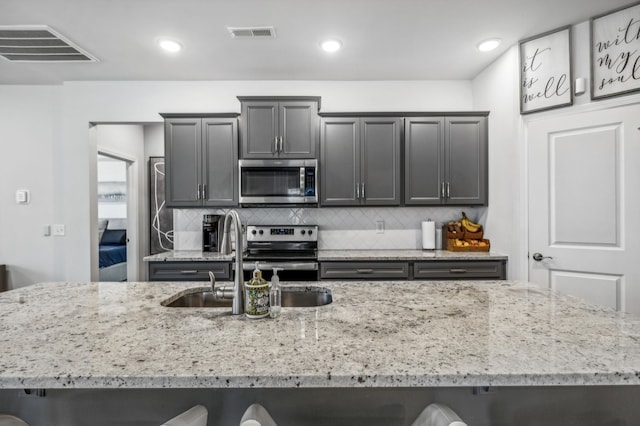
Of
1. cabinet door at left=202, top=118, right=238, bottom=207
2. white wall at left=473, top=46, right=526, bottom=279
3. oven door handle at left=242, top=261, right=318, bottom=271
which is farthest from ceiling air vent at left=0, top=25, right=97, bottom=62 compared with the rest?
white wall at left=473, top=46, right=526, bottom=279

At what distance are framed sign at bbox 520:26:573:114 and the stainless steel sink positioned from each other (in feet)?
7.81

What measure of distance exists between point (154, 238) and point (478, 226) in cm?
434

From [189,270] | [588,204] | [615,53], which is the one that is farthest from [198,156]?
[615,53]

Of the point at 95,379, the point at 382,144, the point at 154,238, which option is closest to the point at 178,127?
the point at 382,144

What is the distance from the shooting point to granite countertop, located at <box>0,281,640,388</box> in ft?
2.69

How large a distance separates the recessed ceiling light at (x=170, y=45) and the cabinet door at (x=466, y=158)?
2.51m

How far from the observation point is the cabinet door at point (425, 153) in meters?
3.27

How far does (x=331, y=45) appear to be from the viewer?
2807mm

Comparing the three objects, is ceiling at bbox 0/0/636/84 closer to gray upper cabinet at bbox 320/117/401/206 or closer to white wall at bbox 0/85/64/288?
white wall at bbox 0/85/64/288

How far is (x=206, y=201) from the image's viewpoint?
3.28m

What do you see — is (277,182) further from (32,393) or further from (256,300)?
(32,393)

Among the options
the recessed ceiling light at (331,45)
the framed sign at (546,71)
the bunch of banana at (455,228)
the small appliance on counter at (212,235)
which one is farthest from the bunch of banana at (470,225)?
the small appliance on counter at (212,235)

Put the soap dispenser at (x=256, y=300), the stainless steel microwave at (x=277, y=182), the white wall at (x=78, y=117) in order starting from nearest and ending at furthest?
the soap dispenser at (x=256, y=300) < the stainless steel microwave at (x=277, y=182) < the white wall at (x=78, y=117)

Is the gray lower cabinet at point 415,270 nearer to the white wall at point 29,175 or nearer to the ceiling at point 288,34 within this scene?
the ceiling at point 288,34
